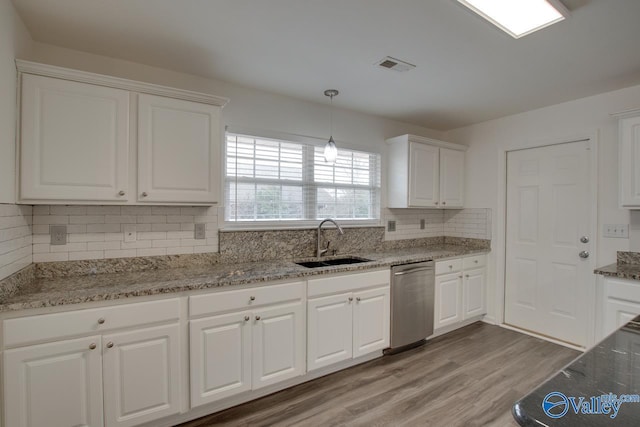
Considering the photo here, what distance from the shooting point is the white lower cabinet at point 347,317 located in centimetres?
243

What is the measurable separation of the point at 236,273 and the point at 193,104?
1.26m

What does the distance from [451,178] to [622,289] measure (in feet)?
6.44

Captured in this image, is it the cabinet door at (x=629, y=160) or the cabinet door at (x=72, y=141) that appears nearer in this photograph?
the cabinet door at (x=72, y=141)

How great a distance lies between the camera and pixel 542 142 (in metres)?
3.34

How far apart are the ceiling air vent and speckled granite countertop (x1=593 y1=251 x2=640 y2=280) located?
2243 mm

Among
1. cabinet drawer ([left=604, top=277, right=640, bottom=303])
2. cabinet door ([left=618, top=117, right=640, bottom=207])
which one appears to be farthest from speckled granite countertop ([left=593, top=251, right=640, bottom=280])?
cabinet door ([left=618, top=117, right=640, bottom=207])

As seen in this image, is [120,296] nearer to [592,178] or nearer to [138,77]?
[138,77]

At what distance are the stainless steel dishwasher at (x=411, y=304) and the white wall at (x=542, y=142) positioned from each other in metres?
1.20

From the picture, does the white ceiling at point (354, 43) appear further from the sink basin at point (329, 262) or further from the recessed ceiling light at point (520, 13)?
the sink basin at point (329, 262)

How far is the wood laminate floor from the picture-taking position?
2.06 metres

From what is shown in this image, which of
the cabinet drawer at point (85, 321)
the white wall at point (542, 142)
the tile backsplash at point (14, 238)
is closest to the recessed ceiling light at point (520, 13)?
the white wall at point (542, 142)

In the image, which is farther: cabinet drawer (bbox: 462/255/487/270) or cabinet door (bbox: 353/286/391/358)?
cabinet drawer (bbox: 462/255/487/270)

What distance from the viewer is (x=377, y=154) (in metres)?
3.69

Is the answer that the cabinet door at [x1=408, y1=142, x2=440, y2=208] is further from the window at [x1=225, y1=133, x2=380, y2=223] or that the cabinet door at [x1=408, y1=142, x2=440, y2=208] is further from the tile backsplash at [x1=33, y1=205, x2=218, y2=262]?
the tile backsplash at [x1=33, y1=205, x2=218, y2=262]
